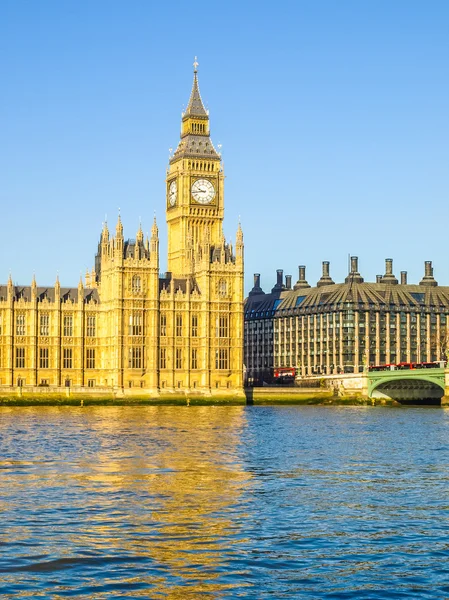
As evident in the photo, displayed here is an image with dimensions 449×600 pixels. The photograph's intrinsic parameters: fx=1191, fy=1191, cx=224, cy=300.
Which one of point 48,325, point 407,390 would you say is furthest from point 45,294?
point 407,390

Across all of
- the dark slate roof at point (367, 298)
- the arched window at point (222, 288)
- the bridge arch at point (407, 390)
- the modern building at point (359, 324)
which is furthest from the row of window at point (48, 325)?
the dark slate roof at point (367, 298)

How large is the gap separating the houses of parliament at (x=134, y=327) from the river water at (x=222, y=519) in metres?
65.5

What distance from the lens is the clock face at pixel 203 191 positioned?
513 feet

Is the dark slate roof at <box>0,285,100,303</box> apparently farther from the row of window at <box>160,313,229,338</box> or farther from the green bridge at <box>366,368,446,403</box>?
the green bridge at <box>366,368,446,403</box>

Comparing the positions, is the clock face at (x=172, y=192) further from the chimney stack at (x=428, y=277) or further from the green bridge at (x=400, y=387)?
the chimney stack at (x=428, y=277)

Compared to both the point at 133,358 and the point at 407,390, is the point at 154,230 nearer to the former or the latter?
the point at 133,358

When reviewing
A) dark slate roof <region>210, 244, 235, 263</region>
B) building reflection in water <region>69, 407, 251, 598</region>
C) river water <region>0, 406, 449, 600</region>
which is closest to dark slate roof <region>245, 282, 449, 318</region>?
dark slate roof <region>210, 244, 235, 263</region>

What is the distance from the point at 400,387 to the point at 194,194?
36973 millimetres

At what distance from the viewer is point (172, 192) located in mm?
160250

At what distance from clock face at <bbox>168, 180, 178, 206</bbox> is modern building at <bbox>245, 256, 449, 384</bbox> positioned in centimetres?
3177

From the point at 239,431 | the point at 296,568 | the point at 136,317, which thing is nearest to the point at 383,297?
the point at 136,317

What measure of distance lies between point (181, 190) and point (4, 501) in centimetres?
11723

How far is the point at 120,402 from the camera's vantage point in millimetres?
133250

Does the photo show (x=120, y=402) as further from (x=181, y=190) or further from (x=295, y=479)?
(x=295, y=479)
